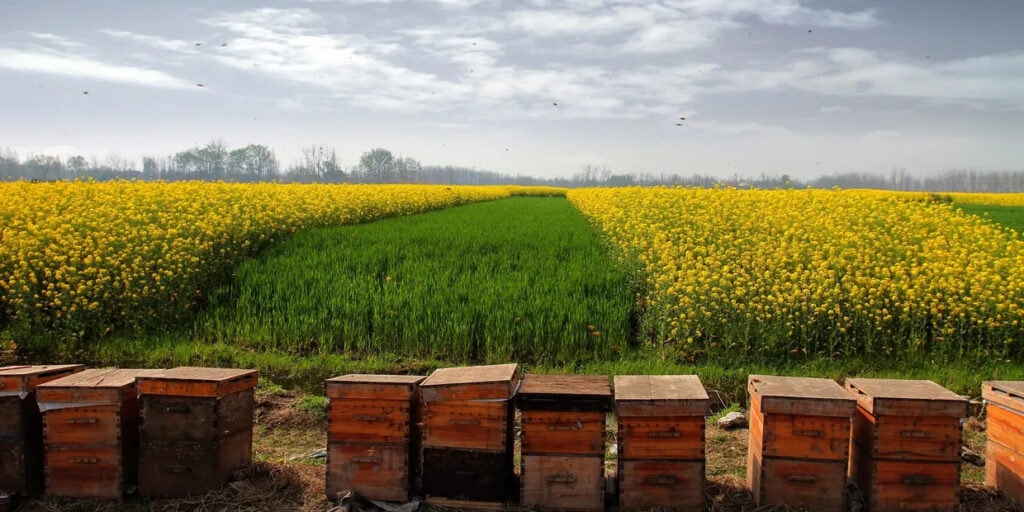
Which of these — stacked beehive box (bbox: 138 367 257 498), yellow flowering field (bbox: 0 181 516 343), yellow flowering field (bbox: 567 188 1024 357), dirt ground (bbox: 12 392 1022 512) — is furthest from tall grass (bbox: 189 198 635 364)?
stacked beehive box (bbox: 138 367 257 498)

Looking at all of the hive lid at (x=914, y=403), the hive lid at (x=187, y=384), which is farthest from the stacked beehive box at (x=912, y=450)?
the hive lid at (x=187, y=384)

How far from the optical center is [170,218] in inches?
478

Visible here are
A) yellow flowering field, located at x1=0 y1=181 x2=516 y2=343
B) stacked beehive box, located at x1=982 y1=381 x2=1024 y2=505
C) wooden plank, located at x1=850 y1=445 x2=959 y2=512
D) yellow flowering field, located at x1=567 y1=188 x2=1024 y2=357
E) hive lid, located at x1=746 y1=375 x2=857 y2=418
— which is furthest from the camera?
yellow flowering field, located at x1=0 y1=181 x2=516 y2=343

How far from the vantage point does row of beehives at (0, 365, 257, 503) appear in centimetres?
426

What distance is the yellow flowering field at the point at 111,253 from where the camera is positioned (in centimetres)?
891

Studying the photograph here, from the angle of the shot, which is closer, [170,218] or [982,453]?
[982,453]

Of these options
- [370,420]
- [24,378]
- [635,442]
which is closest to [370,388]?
[370,420]

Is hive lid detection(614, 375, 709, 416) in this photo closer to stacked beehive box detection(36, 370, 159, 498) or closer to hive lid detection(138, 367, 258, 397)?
hive lid detection(138, 367, 258, 397)

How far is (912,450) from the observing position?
13.5 ft

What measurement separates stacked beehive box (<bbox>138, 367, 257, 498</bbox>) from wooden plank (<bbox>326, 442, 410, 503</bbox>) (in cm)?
72

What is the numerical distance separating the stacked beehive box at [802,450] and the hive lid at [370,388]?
81.8 inches

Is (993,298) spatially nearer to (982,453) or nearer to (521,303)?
(982,453)

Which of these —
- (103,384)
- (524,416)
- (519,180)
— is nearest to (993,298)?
(524,416)

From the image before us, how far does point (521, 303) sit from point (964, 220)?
8219 mm
